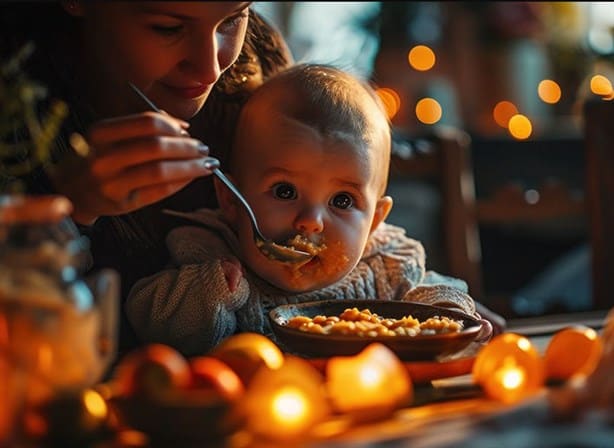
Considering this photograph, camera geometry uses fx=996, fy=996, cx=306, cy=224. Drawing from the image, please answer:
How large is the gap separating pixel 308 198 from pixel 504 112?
4270 millimetres

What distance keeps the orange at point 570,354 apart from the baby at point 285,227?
0.31m

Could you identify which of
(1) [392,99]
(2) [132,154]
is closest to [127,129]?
(2) [132,154]

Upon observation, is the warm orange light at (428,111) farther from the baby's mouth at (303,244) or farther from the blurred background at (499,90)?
the baby's mouth at (303,244)

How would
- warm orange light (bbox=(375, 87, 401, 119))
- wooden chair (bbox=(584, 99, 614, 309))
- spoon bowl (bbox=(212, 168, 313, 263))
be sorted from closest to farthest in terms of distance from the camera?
spoon bowl (bbox=(212, 168, 313, 263))
wooden chair (bbox=(584, 99, 614, 309))
warm orange light (bbox=(375, 87, 401, 119))

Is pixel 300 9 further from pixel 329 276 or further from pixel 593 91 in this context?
pixel 329 276

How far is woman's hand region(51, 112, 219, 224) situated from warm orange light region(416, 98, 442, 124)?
405cm

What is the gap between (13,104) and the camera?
2.86ft

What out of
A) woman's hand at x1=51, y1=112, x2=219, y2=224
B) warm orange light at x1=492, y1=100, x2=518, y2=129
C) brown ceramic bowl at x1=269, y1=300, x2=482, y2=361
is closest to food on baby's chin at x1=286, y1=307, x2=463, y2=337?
brown ceramic bowl at x1=269, y1=300, x2=482, y2=361

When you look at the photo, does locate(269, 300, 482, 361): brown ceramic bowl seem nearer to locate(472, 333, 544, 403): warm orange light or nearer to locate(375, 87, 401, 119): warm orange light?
locate(472, 333, 544, 403): warm orange light

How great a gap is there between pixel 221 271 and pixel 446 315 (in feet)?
1.03

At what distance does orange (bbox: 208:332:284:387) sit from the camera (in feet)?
3.28

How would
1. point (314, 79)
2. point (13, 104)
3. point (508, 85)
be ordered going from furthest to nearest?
1. point (508, 85)
2. point (314, 79)
3. point (13, 104)

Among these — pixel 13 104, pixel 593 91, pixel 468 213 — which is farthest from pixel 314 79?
pixel 593 91

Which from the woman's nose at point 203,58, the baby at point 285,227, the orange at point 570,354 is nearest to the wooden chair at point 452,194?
the baby at point 285,227
